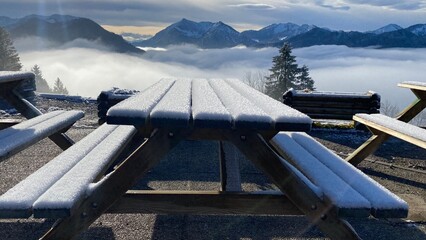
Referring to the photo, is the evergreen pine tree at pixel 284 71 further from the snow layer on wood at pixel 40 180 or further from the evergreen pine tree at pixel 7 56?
the snow layer on wood at pixel 40 180

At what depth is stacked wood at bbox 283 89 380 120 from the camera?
8.53 m

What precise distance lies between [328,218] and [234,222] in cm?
171

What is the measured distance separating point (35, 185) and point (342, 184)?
2243 mm

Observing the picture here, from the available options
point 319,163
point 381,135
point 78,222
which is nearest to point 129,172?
point 78,222

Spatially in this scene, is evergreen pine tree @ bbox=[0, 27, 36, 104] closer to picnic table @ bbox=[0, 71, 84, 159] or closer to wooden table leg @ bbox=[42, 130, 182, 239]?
picnic table @ bbox=[0, 71, 84, 159]

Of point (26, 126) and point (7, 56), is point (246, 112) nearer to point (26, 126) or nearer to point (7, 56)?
point (26, 126)

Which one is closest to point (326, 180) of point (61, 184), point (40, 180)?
point (61, 184)

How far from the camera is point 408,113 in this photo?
6.39m

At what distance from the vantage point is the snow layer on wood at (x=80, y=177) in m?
2.32

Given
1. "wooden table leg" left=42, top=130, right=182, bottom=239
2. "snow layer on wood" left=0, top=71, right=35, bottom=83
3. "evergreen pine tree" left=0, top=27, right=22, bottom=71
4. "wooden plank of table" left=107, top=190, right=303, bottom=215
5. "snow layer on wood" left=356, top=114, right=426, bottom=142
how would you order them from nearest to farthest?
"wooden table leg" left=42, top=130, right=182, bottom=239 → "wooden plank of table" left=107, top=190, right=303, bottom=215 → "snow layer on wood" left=356, top=114, right=426, bottom=142 → "snow layer on wood" left=0, top=71, right=35, bottom=83 → "evergreen pine tree" left=0, top=27, right=22, bottom=71

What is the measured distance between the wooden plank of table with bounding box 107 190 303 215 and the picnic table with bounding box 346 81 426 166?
7.00ft

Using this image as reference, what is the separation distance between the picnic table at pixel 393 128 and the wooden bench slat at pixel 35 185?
3501 mm

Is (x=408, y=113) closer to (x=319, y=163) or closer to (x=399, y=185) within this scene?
(x=399, y=185)

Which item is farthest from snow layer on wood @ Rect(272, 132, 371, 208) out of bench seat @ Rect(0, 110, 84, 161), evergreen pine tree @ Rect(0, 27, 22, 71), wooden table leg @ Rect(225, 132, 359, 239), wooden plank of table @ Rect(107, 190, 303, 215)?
evergreen pine tree @ Rect(0, 27, 22, 71)
